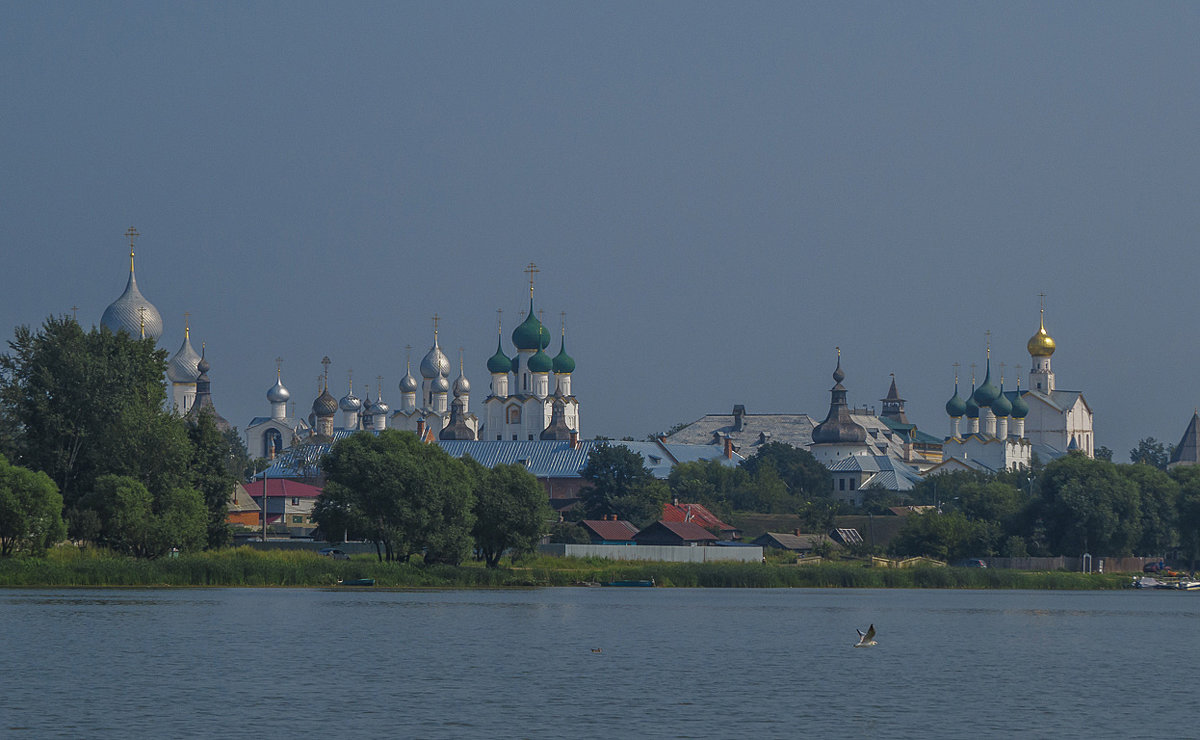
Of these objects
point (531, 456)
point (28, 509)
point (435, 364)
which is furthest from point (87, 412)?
point (435, 364)

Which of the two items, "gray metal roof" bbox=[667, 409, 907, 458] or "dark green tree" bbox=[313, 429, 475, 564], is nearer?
"dark green tree" bbox=[313, 429, 475, 564]

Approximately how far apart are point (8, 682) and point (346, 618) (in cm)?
1615

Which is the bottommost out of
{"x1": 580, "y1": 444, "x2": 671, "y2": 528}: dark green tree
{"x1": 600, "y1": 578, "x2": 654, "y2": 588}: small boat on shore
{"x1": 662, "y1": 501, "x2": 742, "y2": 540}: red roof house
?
{"x1": 600, "y1": 578, "x2": 654, "y2": 588}: small boat on shore

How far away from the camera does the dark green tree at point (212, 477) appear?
57094 millimetres

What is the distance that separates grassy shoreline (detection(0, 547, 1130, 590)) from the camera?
5044 centimetres

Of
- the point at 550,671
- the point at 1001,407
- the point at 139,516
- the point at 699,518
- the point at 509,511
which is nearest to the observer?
the point at 550,671

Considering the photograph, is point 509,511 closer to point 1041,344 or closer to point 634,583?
point 634,583

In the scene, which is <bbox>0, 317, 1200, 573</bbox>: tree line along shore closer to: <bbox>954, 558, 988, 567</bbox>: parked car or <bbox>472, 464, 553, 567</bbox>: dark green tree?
<bbox>472, 464, 553, 567</bbox>: dark green tree

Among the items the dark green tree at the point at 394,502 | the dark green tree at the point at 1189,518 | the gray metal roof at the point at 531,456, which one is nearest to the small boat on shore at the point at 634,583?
the dark green tree at the point at 394,502

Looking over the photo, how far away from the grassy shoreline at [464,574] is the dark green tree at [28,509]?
664 millimetres

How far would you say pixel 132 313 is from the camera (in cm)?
12425

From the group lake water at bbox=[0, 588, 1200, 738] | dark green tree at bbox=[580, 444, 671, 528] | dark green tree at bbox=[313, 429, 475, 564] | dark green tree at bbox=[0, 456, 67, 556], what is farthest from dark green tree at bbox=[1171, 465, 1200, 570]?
dark green tree at bbox=[0, 456, 67, 556]

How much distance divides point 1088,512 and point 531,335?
68565 mm

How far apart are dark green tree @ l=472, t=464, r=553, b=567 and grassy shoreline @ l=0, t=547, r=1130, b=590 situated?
3.64ft
